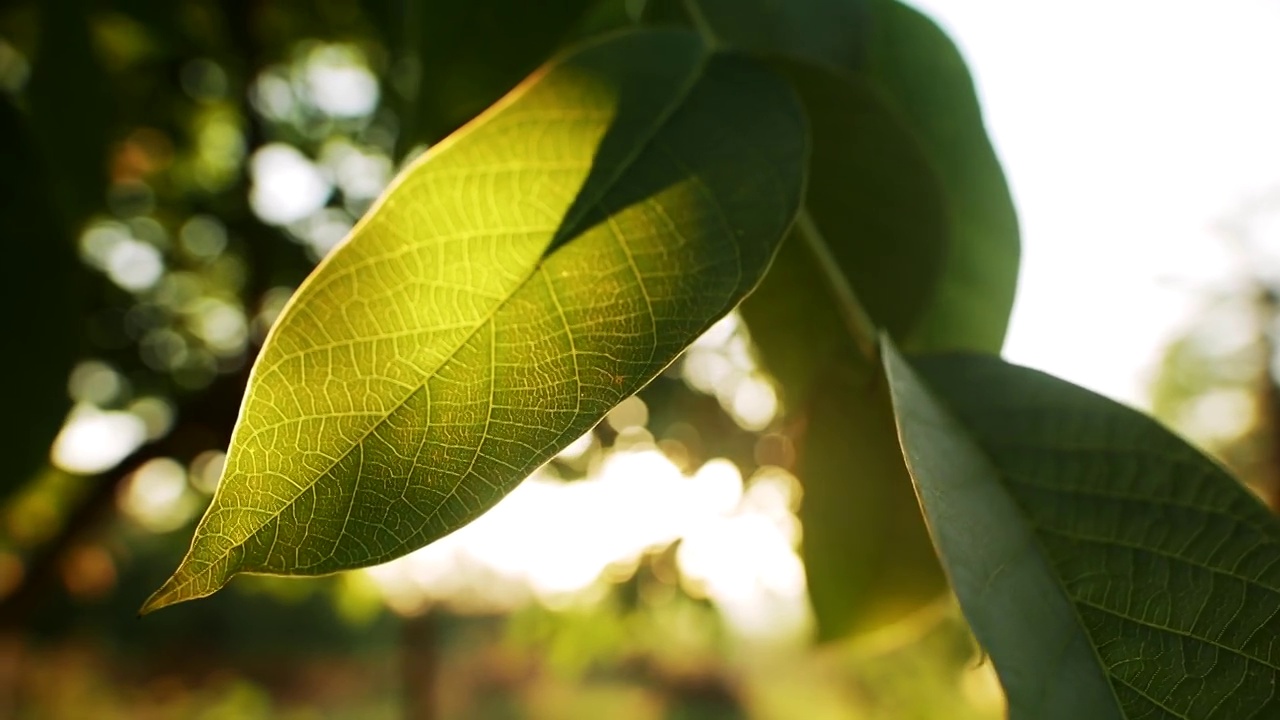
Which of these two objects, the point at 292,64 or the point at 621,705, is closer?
the point at 292,64

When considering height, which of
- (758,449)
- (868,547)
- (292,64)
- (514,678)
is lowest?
(514,678)

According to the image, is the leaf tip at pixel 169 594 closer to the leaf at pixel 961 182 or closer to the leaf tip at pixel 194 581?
the leaf tip at pixel 194 581

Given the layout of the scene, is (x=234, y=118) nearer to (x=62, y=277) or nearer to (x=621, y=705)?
(x=62, y=277)

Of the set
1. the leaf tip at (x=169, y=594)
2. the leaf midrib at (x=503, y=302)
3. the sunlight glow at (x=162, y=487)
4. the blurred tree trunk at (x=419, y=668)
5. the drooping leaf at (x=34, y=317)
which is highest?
the leaf midrib at (x=503, y=302)

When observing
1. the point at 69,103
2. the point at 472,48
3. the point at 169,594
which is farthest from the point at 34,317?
the point at 169,594

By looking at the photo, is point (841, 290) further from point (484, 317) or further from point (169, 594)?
point (169, 594)

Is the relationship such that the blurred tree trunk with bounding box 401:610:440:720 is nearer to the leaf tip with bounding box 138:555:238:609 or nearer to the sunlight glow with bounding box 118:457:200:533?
the sunlight glow with bounding box 118:457:200:533

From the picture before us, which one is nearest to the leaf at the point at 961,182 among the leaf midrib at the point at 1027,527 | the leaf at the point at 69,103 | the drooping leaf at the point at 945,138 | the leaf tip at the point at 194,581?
the drooping leaf at the point at 945,138

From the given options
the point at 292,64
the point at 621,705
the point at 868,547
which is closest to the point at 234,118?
the point at 292,64
